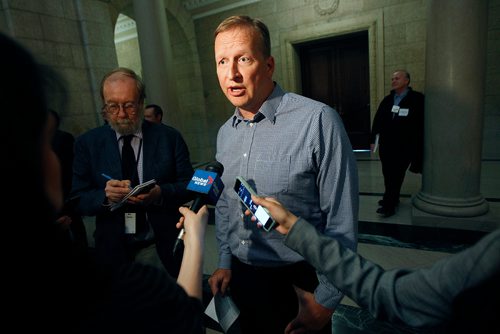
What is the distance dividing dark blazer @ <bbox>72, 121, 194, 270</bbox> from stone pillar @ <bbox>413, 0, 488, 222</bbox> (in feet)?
9.02

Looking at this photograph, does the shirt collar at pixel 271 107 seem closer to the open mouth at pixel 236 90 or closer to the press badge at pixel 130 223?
the open mouth at pixel 236 90

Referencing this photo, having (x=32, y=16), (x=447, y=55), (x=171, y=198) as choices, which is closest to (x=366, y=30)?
(x=447, y=55)

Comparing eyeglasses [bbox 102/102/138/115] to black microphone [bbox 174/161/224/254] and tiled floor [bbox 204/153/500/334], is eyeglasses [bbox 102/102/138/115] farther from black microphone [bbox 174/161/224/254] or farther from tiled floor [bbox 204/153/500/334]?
tiled floor [bbox 204/153/500/334]

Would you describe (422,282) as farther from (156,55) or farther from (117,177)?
(156,55)

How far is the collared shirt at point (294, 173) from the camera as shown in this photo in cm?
115

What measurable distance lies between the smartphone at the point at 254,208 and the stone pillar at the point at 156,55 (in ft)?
15.3

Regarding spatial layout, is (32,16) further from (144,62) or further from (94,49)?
(144,62)

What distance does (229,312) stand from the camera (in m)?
1.28

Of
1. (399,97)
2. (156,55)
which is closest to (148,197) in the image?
(399,97)

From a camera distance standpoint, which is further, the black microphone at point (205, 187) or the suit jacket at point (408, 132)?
the suit jacket at point (408, 132)

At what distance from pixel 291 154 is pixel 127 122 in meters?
1.05

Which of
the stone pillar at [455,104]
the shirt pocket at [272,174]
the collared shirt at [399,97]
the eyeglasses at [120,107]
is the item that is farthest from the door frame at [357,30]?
the shirt pocket at [272,174]

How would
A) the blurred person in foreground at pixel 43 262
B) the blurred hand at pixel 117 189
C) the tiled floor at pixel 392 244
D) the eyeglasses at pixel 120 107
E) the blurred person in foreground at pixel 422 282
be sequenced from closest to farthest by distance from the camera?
the blurred person in foreground at pixel 43 262, the blurred person in foreground at pixel 422 282, the blurred hand at pixel 117 189, the eyeglasses at pixel 120 107, the tiled floor at pixel 392 244

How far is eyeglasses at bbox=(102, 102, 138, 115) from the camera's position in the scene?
176 cm
